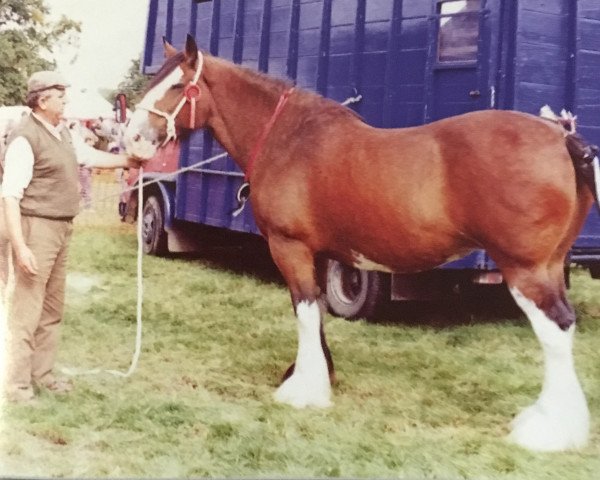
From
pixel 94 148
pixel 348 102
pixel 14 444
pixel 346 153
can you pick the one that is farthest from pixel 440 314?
pixel 14 444

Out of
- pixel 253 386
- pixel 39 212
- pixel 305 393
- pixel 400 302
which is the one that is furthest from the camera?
pixel 400 302

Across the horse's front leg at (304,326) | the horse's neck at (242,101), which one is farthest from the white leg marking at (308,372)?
the horse's neck at (242,101)

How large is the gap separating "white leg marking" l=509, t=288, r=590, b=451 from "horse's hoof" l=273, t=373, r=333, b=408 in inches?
34.3

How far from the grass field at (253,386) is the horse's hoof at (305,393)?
8 centimetres

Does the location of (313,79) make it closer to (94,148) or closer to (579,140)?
(94,148)

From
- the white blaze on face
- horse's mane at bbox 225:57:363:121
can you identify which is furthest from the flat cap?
horse's mane at bbox 225:57:363:121

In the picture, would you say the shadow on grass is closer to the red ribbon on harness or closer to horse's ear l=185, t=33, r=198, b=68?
the red ribbon on harness

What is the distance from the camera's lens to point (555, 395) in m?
2.98

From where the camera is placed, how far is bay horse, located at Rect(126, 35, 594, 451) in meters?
2.96

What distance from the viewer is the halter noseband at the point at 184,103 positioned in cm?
351

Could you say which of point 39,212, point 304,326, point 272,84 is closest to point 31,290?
point 39,212

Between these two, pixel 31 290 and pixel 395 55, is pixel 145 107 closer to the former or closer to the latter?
pixel 31 290

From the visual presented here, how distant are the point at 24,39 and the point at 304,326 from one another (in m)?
1.68

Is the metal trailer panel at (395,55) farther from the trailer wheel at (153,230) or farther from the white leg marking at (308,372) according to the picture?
the white leg marking at (308,372)
